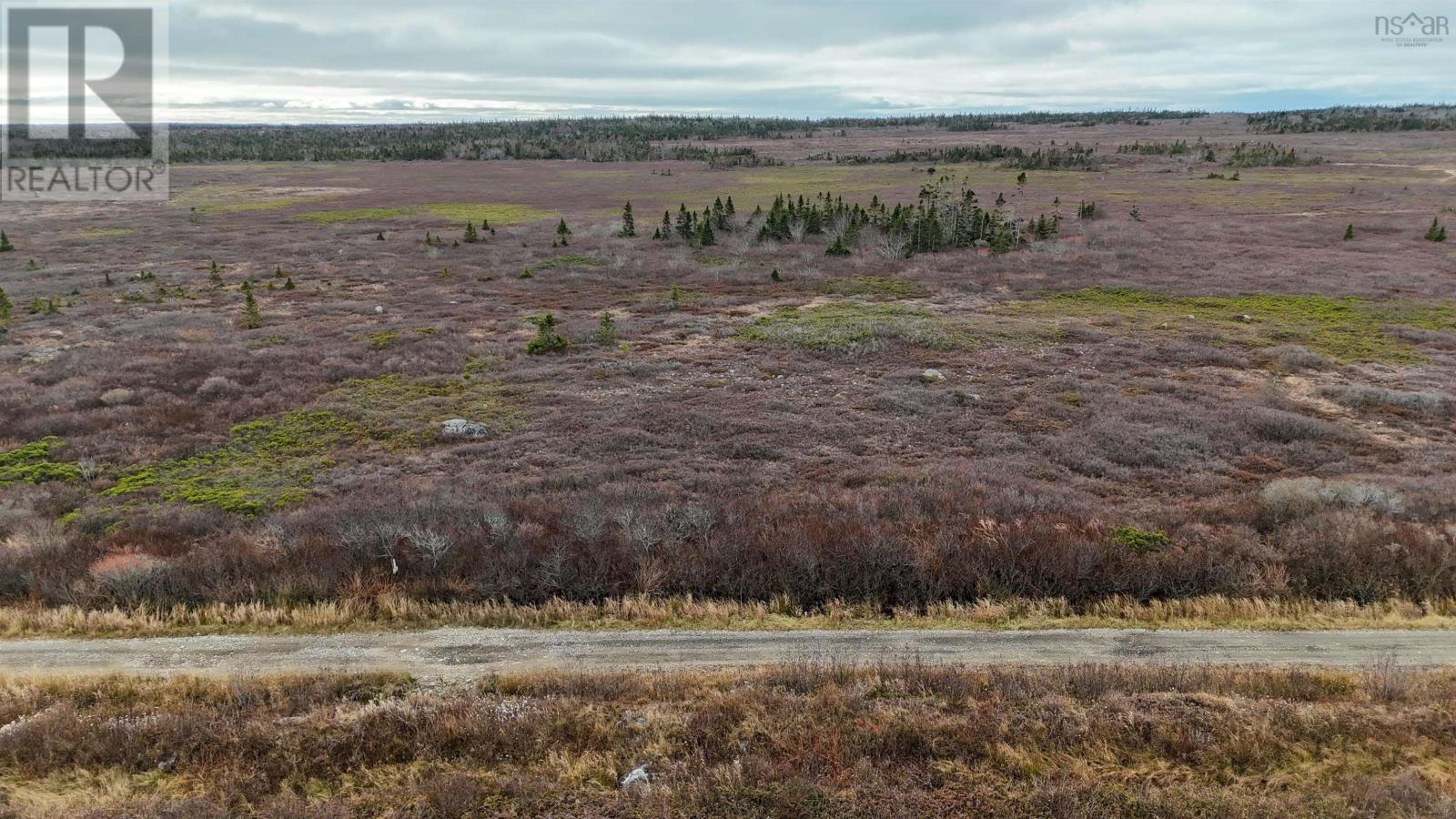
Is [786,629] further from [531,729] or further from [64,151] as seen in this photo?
[64,151]

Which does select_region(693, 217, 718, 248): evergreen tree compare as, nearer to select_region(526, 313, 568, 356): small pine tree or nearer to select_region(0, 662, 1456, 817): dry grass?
select_region(526, 313, 568, 356): small pine tree

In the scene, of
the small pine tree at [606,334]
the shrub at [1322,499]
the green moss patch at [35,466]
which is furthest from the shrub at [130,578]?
the shrub at [1322,499]

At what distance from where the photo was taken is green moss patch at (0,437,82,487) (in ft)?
57.0

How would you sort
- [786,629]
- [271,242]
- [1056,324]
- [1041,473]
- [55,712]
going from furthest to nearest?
[271,242], [1056,324], [1041,473], [786,629], [55,712]

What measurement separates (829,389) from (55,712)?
19.6 meters

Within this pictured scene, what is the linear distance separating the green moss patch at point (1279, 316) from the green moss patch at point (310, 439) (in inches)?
980

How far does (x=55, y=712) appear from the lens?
8883mm

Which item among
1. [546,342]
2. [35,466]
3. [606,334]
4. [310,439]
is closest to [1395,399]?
[606,334]

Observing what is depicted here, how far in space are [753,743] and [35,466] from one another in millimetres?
19773

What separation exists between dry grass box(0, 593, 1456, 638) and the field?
0.34ft

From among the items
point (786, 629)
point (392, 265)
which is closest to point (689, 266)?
point (392, 265)

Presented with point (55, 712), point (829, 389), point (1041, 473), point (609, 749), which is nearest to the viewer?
point (609, 749)

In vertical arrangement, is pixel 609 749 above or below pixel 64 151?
below

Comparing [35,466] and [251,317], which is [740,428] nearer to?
[35,466]
